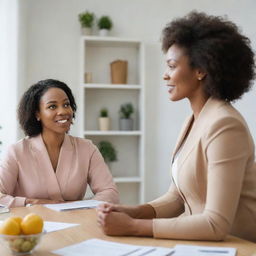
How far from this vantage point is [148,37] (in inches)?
167

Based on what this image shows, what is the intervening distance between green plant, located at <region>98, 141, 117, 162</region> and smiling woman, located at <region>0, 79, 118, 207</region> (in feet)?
5.07

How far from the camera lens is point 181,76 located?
1561mm

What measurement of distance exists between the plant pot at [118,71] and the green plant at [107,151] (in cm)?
63

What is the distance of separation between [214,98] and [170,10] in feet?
9.87

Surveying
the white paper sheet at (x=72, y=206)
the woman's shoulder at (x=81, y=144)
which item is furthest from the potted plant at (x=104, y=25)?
the white paper sheet at (x=72, y=206)

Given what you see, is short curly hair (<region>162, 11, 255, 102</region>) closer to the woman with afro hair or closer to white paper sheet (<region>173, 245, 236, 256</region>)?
the woman with afro hair

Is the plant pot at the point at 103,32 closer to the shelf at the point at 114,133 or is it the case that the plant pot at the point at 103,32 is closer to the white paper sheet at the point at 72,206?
the shelf at the point at 114,133

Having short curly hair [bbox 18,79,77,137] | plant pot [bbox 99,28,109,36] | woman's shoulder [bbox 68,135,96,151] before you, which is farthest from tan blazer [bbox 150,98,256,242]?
plant pot [bbox 99,28,109,36]

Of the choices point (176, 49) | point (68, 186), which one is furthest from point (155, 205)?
point (68, 186)

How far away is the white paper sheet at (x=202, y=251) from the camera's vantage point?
114 cm

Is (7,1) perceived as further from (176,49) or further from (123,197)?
(176,49)

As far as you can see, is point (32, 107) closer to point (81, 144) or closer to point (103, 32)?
point (81, 144)

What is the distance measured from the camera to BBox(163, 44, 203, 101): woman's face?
5.08 feet

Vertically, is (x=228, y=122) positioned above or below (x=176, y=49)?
below
